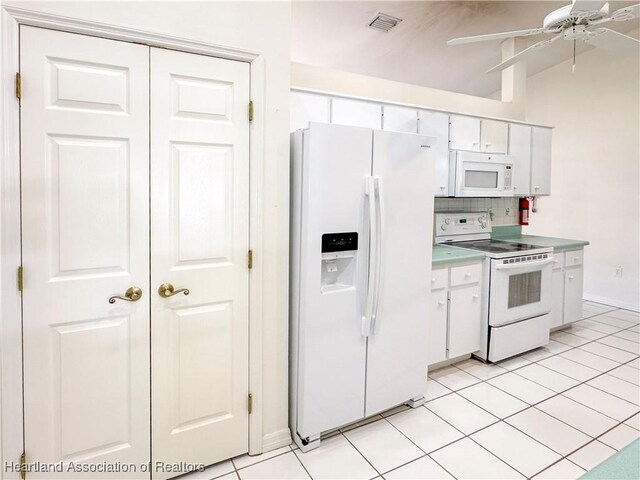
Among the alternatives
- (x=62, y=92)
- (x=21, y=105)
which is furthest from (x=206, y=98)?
(x=21, y=105)

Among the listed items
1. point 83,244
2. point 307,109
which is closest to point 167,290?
point 83,244

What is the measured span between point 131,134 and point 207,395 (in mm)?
1353

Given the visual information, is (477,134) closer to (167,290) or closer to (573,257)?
(573,257)

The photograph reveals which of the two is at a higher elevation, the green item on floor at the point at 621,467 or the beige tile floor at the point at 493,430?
the green item on floor at the point at 621,467

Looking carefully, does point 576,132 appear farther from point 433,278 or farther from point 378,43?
point 433,278

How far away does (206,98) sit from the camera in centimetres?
185

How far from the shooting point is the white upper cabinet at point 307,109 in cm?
276

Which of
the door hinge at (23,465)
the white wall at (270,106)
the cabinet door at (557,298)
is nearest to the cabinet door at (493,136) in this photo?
the cabinet door at (557,298)

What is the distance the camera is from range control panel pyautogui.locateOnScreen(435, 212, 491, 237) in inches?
147

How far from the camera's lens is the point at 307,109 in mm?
2803

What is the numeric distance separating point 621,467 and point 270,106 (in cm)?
194

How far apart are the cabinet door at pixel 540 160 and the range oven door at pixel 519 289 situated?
105 centimetres

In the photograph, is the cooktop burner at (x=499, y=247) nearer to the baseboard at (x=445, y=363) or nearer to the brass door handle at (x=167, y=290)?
the baseboard at (x=445, y=363)

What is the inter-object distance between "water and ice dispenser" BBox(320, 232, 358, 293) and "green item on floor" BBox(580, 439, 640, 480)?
145 centimetres
